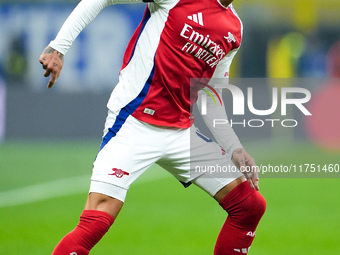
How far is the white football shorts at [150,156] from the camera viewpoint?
431cm

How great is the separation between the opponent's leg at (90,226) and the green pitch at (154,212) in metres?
2.19

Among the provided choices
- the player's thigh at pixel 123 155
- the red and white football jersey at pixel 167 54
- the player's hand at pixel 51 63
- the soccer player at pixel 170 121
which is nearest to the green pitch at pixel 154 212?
the soccer player at pixel 170 121

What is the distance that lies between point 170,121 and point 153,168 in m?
8.96

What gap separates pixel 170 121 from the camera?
457 cm

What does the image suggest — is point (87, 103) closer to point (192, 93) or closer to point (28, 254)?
point (28, 254)

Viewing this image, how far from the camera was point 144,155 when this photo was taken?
14.6 feet

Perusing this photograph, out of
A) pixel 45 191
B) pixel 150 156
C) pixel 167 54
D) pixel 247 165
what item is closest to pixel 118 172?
pixel 150 156

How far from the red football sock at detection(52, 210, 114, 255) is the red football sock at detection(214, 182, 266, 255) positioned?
91 cm

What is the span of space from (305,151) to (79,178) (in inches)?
222

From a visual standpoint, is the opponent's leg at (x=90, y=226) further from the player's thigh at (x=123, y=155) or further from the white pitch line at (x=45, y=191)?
the white pitch line at (x=45, y=191)

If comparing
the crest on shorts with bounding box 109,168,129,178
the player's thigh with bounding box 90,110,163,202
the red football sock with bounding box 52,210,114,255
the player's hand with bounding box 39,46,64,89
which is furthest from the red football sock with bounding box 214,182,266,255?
the player's hand with bounding box 39,46,64,89

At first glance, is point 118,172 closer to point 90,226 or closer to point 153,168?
point 90,226

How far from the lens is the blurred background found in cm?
734

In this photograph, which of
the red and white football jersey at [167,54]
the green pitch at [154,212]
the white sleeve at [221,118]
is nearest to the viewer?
the red and white football jersey at [167,54]
